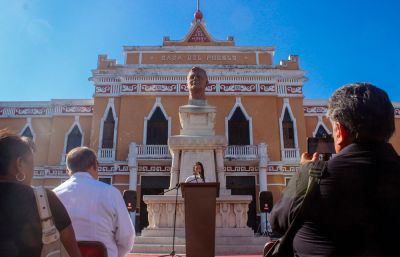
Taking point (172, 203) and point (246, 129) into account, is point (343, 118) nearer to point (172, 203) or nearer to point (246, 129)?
point (172, 203)

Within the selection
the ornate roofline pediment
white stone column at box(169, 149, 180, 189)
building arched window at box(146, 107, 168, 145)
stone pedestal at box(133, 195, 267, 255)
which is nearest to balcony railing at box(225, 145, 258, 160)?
building arched window at box(146, 107, 168, 145)

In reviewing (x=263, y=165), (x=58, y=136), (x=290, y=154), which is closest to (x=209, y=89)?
(x=263, y=165)

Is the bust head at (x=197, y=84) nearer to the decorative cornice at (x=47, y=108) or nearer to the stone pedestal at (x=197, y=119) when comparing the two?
the stone pedestal at (x=197, y=119)

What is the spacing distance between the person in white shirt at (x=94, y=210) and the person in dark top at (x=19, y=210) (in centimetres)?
62

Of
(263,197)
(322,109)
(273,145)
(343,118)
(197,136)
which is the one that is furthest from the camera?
(322,109)

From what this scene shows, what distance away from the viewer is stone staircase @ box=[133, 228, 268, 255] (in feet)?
23.9

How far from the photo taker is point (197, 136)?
9.09 metres

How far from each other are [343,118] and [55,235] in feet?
4.76

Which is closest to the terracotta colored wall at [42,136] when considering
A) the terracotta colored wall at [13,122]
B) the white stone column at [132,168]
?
the terracotta colored wall at [13,122]

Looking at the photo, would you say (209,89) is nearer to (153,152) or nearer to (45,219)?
(153,152)

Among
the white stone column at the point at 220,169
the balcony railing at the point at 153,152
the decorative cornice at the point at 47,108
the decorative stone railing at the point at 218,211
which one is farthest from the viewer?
the decorative cornice at the point at 47,108

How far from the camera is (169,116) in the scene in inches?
720

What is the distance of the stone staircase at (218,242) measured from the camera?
287 inches

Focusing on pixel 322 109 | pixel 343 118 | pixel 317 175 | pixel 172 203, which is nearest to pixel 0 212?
pixel 317 175
